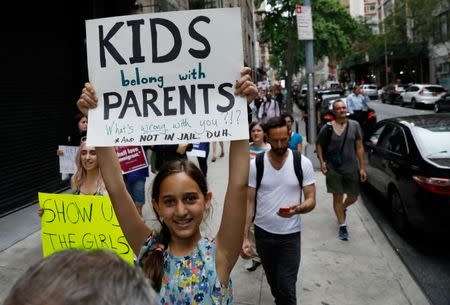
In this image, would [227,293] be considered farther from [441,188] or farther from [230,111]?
[441,188]

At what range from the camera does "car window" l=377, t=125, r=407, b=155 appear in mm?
6056

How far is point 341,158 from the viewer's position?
18.9ft

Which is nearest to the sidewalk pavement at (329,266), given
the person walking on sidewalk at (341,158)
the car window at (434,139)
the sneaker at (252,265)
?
the sneaker at (252,265)

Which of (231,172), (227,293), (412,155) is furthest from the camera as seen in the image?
(412,155)

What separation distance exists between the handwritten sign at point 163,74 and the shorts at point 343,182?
3.93 meters

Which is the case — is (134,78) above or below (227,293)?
above

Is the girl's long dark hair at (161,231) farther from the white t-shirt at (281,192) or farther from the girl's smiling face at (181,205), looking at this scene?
the white t-shirt at (281,192)

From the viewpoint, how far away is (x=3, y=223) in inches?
264

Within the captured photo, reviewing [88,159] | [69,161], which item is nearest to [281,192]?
[88,159]

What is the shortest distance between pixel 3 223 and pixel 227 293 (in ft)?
19.4

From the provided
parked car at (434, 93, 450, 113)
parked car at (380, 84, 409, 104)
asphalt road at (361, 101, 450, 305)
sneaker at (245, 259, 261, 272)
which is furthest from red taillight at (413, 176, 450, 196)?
parked car at (380, 84, 409, 104)

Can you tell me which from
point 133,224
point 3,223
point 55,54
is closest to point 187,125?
point 133,224

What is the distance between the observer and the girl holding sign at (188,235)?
178cm

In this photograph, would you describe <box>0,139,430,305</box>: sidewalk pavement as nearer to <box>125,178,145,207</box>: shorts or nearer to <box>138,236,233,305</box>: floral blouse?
<box>125,178,145,207</box>: shorts
